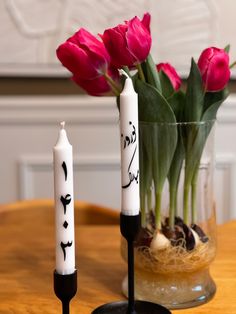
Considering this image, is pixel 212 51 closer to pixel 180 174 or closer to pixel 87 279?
pixel 180 174

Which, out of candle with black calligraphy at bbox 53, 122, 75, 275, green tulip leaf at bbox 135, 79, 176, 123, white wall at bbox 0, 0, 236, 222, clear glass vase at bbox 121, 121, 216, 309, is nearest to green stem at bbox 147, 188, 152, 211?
clear glass vase at bbox 121, 121, 216, 309

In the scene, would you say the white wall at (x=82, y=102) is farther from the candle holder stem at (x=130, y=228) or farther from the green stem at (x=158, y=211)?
the candle holder stem at (x=130, y=228)

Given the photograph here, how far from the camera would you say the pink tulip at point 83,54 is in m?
0.89

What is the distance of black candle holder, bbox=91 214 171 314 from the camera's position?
0.82m

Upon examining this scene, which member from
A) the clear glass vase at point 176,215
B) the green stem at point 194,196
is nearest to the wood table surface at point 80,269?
the clear glass vase at point 176,215

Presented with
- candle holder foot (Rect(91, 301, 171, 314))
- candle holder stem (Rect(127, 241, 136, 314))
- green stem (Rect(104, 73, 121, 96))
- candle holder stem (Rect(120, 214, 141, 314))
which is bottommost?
candle holder foot (Rect(91, 301, 171, 314))

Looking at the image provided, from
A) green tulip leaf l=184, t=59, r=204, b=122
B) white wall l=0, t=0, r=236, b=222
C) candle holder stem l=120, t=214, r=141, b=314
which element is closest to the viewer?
candle holder stem l=120, t=214, r=141, b=314

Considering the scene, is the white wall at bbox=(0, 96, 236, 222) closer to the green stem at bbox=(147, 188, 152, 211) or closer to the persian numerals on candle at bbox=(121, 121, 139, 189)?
the green stem at bbox=(147, 188, 152, 211)

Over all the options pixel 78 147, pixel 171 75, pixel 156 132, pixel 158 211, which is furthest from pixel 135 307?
pixel 78 147

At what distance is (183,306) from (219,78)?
37cm

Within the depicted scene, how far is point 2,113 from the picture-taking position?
1.96m

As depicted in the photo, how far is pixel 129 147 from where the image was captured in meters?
0.80

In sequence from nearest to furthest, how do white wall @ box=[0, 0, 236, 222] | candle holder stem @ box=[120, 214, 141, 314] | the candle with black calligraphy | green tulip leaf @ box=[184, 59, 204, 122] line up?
the candle with black calligraphy
candle holder stem @ box=[120, 214, 141, 314]
green tulip leaf @ box=[184, 59, 204, 122]
white wall @ box=[0, 0, 236, 222]

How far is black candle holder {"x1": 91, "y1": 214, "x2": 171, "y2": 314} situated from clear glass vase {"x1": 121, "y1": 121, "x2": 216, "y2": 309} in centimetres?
6
